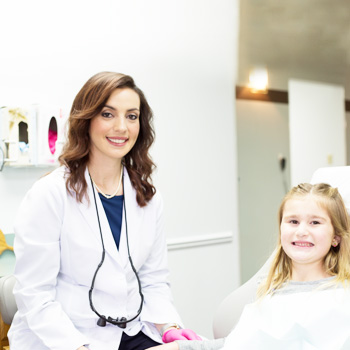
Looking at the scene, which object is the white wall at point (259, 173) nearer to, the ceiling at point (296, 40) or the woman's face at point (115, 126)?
the ceiling at point (296, 40)

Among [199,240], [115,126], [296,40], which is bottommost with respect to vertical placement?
[199,240]

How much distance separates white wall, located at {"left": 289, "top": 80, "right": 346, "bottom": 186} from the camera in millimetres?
3414

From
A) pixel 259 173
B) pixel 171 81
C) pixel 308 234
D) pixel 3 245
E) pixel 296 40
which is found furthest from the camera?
pixel 296 40

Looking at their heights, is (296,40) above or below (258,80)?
above

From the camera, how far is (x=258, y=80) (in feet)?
11.0

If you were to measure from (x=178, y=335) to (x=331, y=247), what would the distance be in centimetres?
→ 52

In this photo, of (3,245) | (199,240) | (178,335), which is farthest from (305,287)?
(199,240)

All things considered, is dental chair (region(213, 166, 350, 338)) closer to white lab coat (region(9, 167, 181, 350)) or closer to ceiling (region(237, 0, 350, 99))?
white lab coat (region(9, 167, 181, 350))

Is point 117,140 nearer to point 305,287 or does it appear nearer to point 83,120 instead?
point 83,120

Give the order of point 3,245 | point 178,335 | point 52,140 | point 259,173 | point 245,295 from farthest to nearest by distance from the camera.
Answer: point 259,173 → point 52,140 → point 3,245 → point 245,295 → point 178,335

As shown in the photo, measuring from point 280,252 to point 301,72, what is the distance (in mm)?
2213

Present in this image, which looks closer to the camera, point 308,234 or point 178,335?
point 308,234

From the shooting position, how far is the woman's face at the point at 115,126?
1545 millimetres

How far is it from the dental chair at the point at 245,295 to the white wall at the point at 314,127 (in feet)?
5.74
